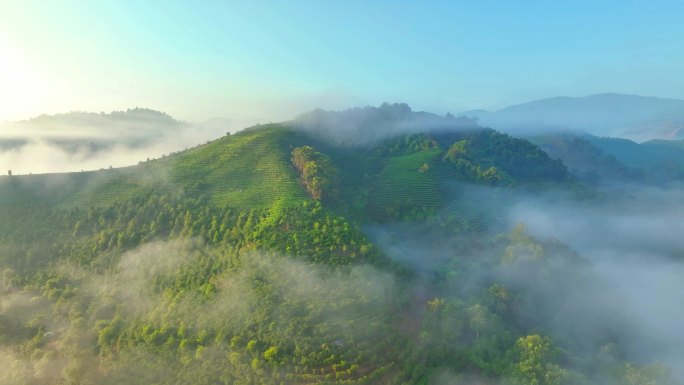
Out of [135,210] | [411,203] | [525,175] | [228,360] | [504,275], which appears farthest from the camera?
[525,175]

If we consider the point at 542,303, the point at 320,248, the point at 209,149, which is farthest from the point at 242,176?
the point at 542,303

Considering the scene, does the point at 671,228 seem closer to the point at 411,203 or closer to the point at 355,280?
the point at 411,203

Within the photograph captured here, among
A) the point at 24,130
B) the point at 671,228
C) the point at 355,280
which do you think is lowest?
the point at 671,228

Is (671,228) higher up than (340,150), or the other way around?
(340,150)

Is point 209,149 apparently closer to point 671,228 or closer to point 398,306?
point 398,306

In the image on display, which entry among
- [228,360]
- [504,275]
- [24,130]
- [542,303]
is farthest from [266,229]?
[24,130]

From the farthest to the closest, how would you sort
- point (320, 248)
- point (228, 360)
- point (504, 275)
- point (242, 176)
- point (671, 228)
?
point (671, 228)
point (242, 176)
point (504, 275)
point (320, 248)
point (228, 360)

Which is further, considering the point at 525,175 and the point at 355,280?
the point at 525,175
